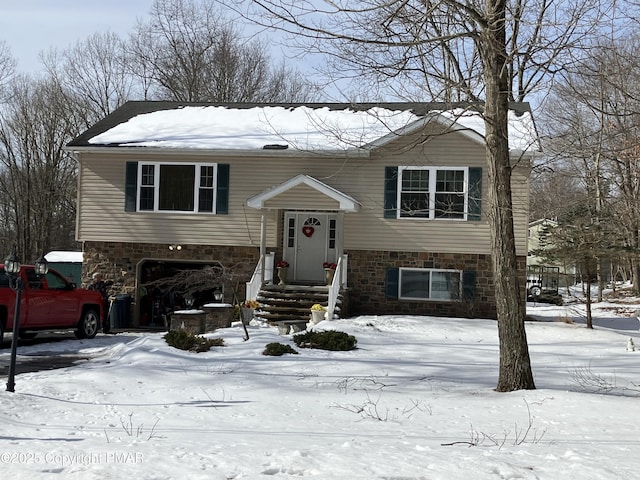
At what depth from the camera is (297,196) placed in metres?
19.2

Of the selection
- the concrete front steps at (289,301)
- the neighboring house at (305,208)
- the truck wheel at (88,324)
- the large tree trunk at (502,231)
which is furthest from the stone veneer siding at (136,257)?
the large tree trunk at (502,231)

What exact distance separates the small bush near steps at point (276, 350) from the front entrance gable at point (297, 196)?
7358mm

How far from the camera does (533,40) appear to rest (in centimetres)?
914

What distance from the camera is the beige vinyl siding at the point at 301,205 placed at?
19141mm

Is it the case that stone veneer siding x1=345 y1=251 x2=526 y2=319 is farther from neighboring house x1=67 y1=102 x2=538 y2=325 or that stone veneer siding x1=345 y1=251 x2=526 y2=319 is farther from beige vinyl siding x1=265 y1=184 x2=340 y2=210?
beige vinyl siding x1=265 y1=184 x2=340 y2=210

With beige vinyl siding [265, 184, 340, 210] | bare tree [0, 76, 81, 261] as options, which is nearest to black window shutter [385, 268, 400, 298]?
beige vinyl siding [265, 184, 340, 210]

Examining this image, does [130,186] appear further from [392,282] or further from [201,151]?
[392,282]

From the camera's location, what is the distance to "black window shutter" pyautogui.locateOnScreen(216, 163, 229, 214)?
2016 centimetres

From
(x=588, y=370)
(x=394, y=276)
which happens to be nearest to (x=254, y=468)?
(x=588, y=370)

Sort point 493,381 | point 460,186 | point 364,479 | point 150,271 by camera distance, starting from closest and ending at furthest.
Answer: point 364,479, point 493,381, point 460,186, point 150,271

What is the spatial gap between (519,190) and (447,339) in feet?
19.4

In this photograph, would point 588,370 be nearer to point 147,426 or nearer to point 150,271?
point 147,426

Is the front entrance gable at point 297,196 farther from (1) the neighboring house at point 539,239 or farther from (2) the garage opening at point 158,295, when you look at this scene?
(1) the neighboring house at point 539,239

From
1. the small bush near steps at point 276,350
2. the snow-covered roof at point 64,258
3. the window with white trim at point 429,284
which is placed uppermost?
the snow-covered roof at point 64,258
